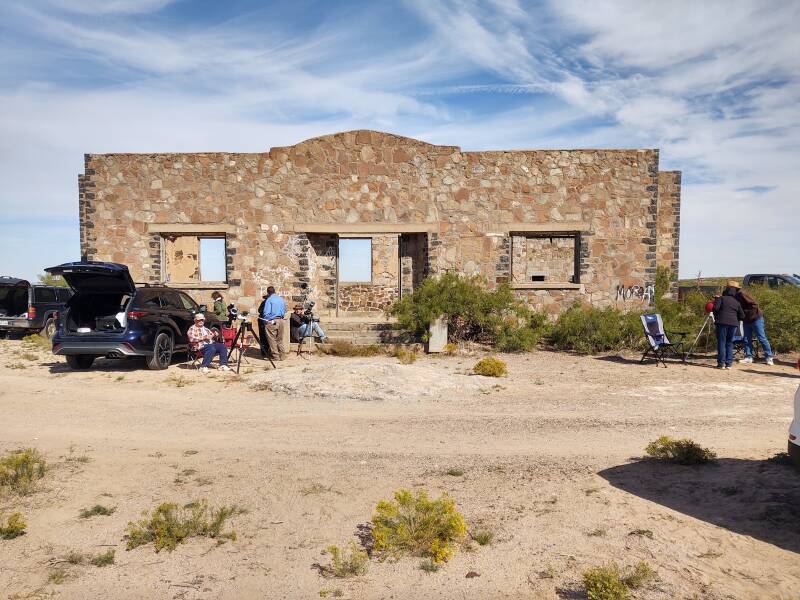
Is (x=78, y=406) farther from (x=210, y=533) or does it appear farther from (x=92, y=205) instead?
(x=92, y=205)

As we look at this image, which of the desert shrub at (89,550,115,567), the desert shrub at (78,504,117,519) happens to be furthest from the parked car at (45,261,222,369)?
the desert shrub at (89,550,115,567)

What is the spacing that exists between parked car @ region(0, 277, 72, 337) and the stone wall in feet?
56.6

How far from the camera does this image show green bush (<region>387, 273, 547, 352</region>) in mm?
14477

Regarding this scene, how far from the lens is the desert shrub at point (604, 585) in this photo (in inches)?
135

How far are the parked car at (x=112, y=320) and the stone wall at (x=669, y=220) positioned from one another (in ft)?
41.7

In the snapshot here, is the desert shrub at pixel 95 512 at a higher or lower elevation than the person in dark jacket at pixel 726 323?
lower

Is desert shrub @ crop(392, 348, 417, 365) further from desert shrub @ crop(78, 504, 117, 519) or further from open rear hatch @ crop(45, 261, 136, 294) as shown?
desert shrub @ crop(78, 504, 117, 519)

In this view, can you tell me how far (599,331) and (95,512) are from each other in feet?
39.9

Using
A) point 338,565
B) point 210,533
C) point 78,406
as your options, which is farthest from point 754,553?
point 78,406

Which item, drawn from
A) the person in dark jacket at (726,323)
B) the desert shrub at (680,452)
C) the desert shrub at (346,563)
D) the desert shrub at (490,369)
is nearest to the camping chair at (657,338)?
the person in dark jacket at (726,323)

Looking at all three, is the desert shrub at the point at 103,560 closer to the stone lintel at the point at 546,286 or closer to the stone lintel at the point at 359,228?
the stone lintel at the point at 359,228

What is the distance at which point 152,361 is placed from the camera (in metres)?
11.3

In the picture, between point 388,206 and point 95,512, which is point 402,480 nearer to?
point 95,512

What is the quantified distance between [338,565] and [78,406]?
6.44 meters
